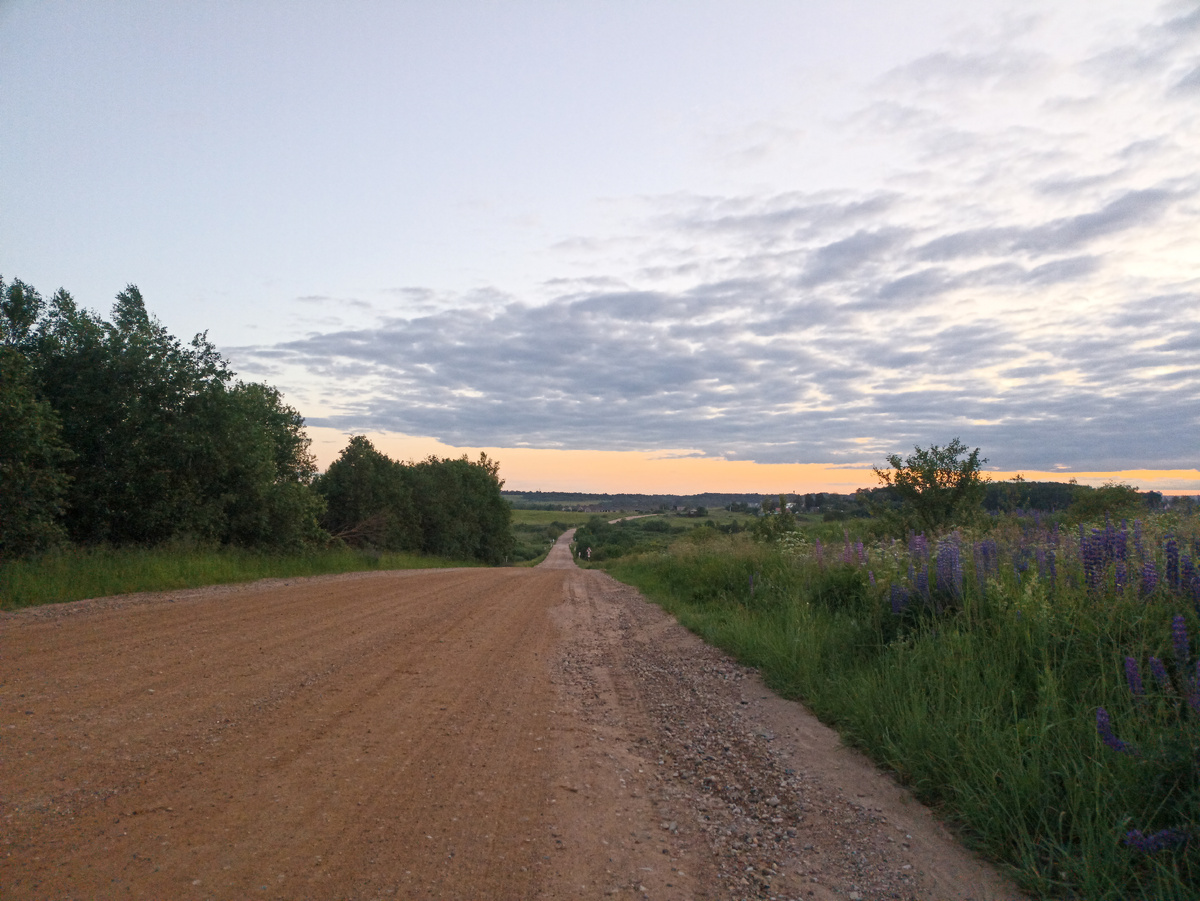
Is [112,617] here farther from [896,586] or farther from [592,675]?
[896,586]

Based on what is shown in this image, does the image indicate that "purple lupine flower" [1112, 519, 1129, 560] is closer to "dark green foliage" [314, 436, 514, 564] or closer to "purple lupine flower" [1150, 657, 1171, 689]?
"purple lupine flower" [1150, 657, 1171, 689]

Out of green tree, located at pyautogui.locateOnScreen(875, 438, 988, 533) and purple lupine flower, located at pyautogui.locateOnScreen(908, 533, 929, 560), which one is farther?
green tree, located at pyautogui.locateOnScreen(875, 438, 988, 533)

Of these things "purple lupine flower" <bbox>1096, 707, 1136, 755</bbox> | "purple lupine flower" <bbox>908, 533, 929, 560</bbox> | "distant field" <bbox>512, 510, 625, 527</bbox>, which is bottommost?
"distant field" <bbox>512, 510, 625, 527</bbox>

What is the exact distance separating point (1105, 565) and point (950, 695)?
81.1 inches

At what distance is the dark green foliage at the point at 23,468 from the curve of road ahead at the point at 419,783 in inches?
215

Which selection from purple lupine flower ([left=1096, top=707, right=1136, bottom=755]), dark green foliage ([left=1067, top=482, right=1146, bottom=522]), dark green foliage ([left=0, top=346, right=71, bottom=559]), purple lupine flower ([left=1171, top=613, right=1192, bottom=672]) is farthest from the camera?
dark green foliage ([left=1067, top=482, right=1146, bottom=522])

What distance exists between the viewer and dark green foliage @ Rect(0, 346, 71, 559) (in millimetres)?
12086

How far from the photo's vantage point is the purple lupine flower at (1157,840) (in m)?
3.13

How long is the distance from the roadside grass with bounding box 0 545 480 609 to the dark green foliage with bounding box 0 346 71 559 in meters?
0.53

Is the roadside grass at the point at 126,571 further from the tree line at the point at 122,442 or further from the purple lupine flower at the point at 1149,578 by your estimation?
the purple lupine flower at the point at 1149,578

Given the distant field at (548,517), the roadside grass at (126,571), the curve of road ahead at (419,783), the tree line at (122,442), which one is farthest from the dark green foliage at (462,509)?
the distant field at (548,517)

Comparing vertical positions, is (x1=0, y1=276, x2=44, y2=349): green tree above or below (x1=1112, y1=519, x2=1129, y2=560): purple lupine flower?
above

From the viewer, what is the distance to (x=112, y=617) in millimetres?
9430

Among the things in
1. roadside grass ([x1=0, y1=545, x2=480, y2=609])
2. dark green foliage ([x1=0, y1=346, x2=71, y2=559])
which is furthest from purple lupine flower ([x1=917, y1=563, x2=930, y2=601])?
dark green foliage ([x1=0, y1=346, x2=71, y2=559])
